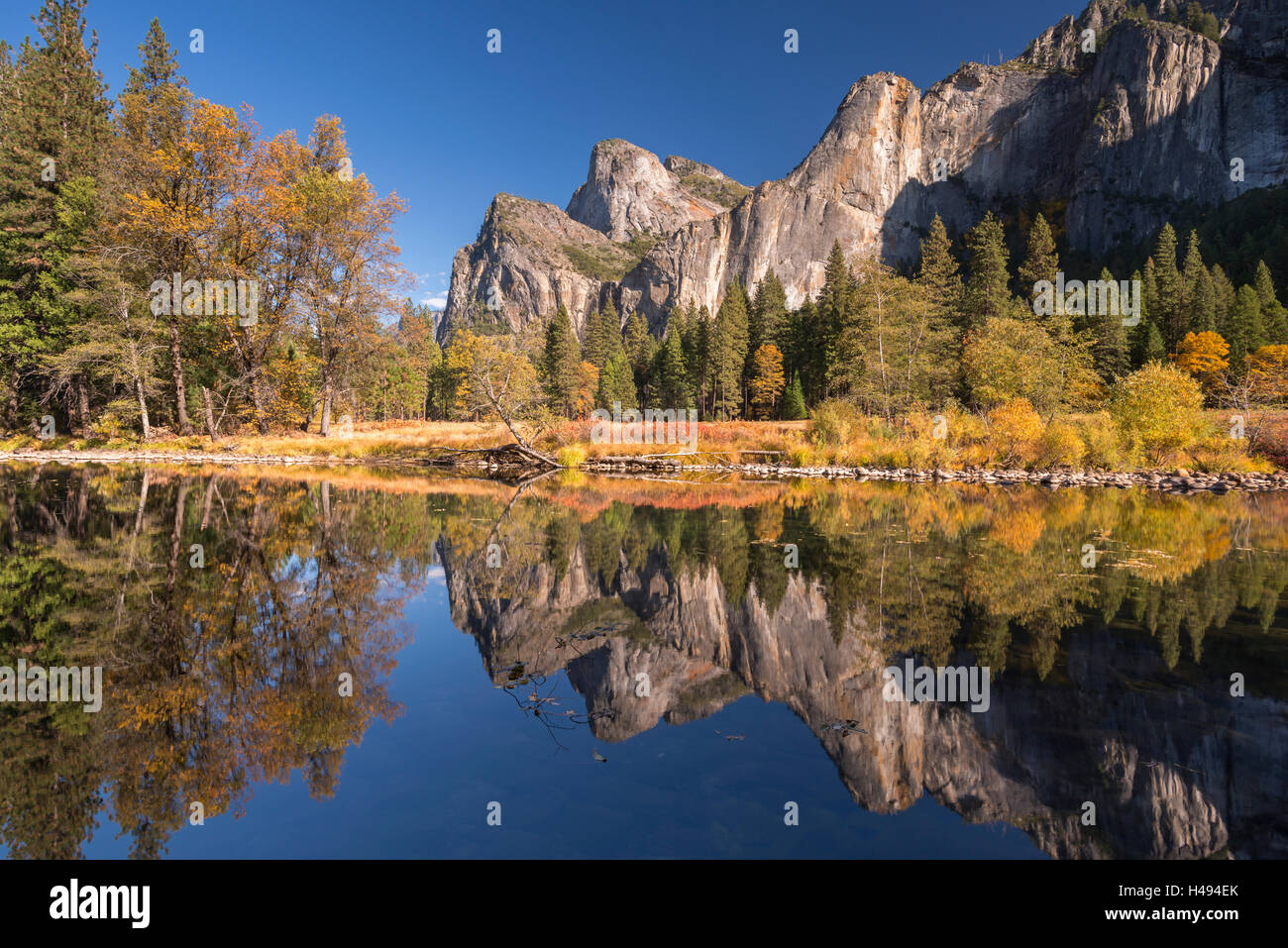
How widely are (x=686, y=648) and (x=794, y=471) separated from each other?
22362 mm

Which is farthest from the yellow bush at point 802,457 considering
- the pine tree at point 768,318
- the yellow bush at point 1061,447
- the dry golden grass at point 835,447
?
the pine tree at point 768,318

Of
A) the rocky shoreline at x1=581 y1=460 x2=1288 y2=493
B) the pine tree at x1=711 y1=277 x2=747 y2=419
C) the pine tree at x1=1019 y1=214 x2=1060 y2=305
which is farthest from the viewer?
the pine tree at x1=1019 y1=214 x2=1060 y2=305

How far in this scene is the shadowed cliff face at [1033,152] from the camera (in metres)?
110

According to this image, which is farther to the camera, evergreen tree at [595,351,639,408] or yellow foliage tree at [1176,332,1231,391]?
evergreen tree at [595,351,639,408]

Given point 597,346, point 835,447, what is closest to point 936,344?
point 835,447

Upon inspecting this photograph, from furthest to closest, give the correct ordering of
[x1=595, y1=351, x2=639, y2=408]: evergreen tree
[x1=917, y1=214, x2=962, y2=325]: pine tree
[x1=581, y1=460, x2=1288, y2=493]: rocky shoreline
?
[x1=595, y1=351, x2=639, y2=408]: evergreen tree, [x1=917, y1=214, x2=962, y2=325]: pine tree, [x1=581, y1=460, x2=1288, y2=493]: rocky shoreline

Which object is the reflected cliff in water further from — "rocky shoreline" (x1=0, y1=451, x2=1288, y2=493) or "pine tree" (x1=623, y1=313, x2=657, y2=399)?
"pine tree" (x1=623, y1=313, x2=657, y2=399)

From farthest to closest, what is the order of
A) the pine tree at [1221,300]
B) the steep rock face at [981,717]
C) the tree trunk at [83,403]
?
the pine tree at [1221,300]
the tree trunk at [83,403]
the steep rock face at [981,717]

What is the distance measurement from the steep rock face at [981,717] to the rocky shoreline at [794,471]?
2094cm

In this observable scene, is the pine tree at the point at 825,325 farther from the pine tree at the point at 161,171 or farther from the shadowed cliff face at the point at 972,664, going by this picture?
the shadowed cliff face at the point at 972,664

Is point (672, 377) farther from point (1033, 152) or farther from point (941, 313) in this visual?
point (1033, 152)

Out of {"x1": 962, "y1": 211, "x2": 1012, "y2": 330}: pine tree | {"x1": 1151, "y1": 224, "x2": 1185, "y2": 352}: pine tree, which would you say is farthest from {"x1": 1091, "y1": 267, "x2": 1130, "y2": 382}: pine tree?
{"x1": 1151, "y1": 224, "x2": 1185, "y2": 352}: pine tree

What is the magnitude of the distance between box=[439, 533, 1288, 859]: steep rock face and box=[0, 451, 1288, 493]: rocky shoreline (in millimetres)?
20940

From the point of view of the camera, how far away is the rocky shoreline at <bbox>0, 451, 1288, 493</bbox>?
25562mm
